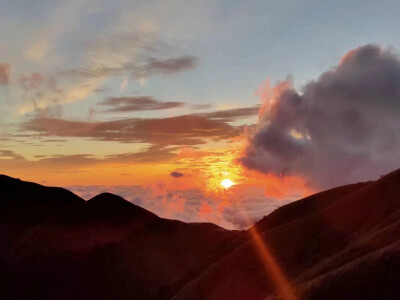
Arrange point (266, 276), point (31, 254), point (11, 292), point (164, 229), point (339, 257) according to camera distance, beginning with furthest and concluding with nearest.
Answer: point (164, 229)
point (31, 254)
point (11, 292)
point (266, 276)
point (339, 257)

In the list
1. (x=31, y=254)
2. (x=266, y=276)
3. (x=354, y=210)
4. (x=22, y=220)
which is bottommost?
(x=266, y=276)

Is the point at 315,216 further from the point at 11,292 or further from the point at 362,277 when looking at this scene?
the point at 11,292

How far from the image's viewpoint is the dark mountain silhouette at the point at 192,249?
42.2 metres

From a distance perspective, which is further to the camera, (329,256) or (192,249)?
(192,249)

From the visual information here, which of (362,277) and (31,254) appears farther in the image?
(31,254)

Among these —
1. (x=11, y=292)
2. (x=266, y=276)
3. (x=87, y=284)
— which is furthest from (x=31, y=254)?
(x=266, y=276)

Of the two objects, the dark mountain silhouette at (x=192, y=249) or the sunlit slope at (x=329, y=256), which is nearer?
the sunlit slope at (x=329, y=256)

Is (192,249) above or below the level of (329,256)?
above

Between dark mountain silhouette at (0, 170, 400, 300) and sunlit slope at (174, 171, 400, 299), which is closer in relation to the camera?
sunlit slope at (174, 171, 400, 299)

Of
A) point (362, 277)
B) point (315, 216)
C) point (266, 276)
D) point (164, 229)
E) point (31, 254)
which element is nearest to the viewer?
point (362, 277)

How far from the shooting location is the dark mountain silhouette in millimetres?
42219

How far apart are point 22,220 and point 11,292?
1234 inches

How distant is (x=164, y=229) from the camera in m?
104

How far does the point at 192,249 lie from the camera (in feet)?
300
